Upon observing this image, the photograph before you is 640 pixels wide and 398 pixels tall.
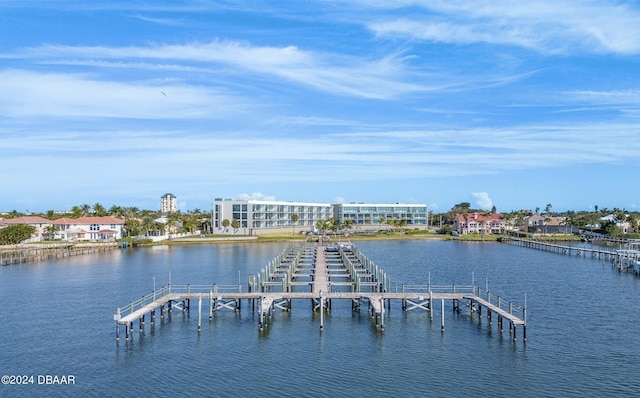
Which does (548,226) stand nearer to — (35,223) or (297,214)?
(297,214)

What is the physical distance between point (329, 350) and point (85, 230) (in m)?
110

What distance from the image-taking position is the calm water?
2938 cm

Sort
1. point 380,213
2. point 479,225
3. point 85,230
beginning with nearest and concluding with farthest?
point 85,230
point 479,225
point 380,213

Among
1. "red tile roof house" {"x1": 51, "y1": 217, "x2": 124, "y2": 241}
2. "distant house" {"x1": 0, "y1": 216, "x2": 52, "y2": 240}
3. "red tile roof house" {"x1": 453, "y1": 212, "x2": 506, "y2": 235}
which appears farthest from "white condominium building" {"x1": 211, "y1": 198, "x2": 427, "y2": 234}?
"distant house" {"x1": 0, "y1": 216, "x2": 52, "y2": 240}

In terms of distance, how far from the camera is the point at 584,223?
525ft

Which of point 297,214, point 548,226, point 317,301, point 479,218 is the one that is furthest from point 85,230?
point 548,226

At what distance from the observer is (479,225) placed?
536 feet

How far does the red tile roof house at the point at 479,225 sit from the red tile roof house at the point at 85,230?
9162 cm

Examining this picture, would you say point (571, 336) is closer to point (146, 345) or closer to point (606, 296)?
point (606, 296)

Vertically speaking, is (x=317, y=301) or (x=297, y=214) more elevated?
(x=297, y=214)

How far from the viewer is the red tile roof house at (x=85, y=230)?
131 m

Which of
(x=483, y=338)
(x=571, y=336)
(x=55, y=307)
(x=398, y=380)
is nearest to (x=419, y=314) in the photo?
(x=483, y=338)

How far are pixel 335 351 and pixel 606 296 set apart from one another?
3206cm

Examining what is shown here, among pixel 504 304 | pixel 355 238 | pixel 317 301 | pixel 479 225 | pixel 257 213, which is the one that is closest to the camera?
pixel 317 301
